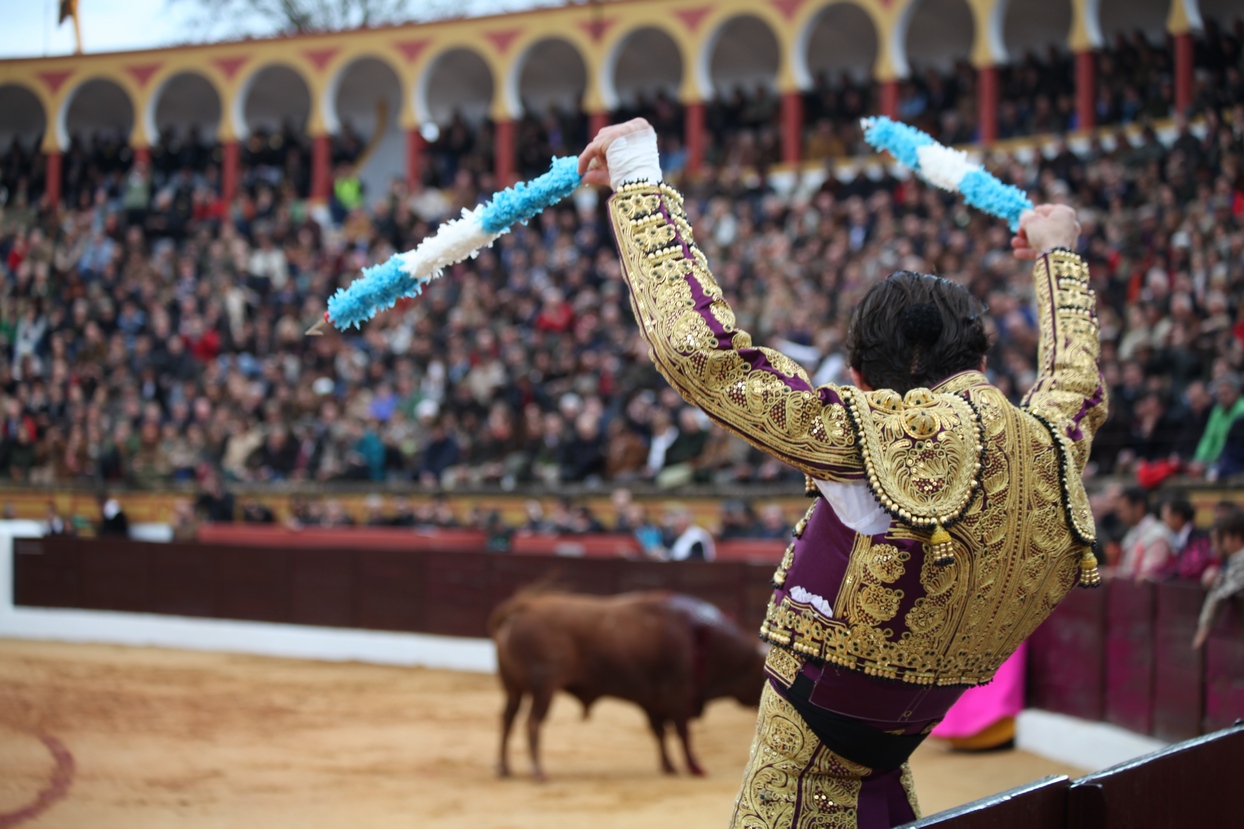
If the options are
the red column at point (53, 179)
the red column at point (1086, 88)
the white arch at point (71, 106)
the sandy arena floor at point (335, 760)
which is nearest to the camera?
the sandy arena floor at point (335, 760)

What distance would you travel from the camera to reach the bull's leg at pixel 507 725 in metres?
6.01

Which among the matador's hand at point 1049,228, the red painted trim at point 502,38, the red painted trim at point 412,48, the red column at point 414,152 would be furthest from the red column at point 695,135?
the matador's hand at point 1049,228

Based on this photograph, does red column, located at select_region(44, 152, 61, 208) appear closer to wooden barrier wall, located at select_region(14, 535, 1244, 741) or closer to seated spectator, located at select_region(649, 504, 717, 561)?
wooden barrier wall, located at select_region(14, 535, 1244, 741)

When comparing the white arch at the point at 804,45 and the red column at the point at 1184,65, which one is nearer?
the red column at the point at 1184,65

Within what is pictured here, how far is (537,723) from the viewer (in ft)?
19.6

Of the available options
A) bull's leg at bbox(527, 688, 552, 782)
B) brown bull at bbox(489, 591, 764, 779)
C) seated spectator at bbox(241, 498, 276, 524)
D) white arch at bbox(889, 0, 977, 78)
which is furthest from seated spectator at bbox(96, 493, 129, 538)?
white arch at bbox(889, 0, 977, 78)

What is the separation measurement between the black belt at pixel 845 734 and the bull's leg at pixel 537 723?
4539 mm

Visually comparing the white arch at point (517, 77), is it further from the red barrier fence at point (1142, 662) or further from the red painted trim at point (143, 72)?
the red barrier fence at point (1142, 662)

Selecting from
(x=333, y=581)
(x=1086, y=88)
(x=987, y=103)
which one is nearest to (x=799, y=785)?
(x=333, y=581)

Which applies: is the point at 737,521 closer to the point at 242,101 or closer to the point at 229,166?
the point at 229,166

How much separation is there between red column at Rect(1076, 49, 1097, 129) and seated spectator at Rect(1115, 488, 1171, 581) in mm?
8736

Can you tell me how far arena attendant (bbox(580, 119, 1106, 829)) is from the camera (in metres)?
→ 1.40

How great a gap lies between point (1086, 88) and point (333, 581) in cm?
980

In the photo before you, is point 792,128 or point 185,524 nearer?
point 185,524
